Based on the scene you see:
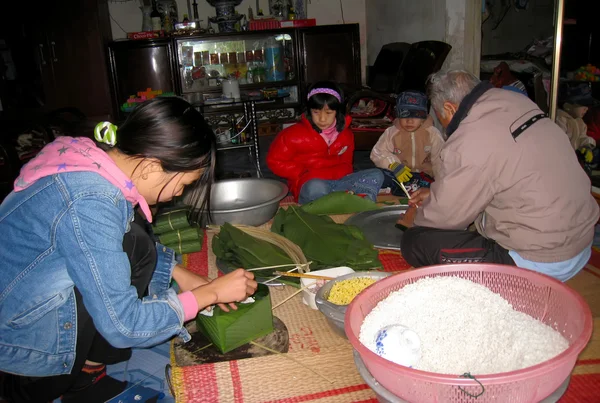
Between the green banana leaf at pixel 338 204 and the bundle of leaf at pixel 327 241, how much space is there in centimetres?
29

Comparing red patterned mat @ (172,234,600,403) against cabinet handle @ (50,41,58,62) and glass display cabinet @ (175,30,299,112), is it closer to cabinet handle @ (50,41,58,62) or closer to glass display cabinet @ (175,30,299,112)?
glass display cabinet @ (175,30,299,112)

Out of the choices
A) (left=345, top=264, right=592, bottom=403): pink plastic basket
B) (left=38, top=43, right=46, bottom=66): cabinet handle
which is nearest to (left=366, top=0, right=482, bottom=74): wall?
(left=345, top=264, right=592, bottom=403): pink plastic basket

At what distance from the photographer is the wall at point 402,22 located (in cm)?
450

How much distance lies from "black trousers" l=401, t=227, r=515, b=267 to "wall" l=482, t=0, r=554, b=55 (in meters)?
2.81

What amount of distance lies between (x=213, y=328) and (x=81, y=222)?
0.47 m

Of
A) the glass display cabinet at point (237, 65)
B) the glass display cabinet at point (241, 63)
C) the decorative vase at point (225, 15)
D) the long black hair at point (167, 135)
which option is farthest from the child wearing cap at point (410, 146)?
the decorative vase at point (225, 15)

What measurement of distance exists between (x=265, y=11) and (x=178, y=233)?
4.95m

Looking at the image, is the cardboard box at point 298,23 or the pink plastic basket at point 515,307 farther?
the cardboard box at point 298,23

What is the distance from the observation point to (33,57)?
5.73 m

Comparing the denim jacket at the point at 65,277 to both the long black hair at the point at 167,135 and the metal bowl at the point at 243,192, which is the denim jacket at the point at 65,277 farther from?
the metal bowl at the point at 243,192

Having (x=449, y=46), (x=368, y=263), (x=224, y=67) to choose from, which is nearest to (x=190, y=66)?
(x=224, y=67)

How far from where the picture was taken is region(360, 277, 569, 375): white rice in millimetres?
968

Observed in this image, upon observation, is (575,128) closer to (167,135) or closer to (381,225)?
(381,225)

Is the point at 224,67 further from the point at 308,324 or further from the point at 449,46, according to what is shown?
the point at 308,324
